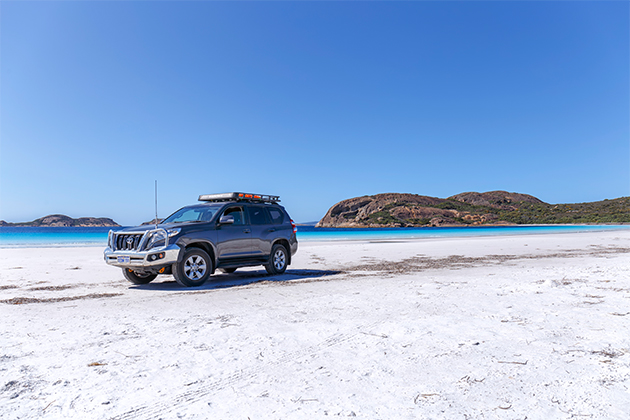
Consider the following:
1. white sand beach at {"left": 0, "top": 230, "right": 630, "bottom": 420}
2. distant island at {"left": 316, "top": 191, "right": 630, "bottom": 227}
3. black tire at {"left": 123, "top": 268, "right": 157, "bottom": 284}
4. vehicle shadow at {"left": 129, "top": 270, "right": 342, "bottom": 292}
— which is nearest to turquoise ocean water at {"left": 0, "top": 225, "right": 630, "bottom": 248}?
vehicle shadow at {"left": 129, "top": 270, "right": 342, "bottom": 292}

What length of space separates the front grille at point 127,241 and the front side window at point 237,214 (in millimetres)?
2187

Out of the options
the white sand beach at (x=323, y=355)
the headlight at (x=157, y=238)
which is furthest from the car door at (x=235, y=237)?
the white sand beach at (x=323, y=355)

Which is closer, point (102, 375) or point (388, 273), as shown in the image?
point (102, 375)

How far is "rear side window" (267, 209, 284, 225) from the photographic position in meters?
11.6

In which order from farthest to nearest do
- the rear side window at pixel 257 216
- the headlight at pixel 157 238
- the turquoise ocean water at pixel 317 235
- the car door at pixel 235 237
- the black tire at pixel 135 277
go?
the turquoise ocean water at pixel 317 235, the rear side window at pixel 257 216, the car door at pixel 235 237, the black tire at pixel 135 277, the headlight at pixel 157 238

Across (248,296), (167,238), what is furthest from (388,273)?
(167,238)

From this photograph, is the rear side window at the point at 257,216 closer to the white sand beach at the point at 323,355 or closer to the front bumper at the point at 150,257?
the front bumper at the point at 150,257

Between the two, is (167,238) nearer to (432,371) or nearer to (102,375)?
(102,375)

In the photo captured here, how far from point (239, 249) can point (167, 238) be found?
198cm

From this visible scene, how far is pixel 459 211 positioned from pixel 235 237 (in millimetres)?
131788

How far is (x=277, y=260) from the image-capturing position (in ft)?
37.9

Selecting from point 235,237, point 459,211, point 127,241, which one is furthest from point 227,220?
point 459,211

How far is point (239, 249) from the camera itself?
34.3 feet

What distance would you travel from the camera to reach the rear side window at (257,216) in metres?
11.0
